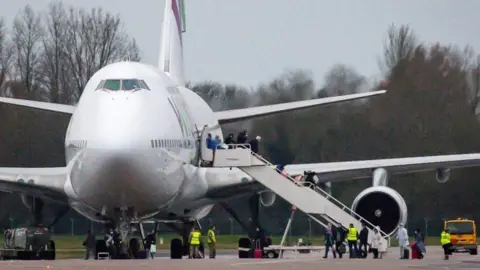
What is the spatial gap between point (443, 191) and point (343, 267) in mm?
27489

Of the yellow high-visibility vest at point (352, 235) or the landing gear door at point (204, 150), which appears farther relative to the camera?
the landing gear door at point (204, 150)

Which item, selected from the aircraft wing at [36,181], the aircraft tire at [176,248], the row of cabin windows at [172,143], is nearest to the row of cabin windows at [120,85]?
the row of cabin windows at [172,143]

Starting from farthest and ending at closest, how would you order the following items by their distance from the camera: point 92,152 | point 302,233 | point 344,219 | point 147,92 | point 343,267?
point 302,233 < point 344,219 < point 147,92 < point 92,152 < point 343,267

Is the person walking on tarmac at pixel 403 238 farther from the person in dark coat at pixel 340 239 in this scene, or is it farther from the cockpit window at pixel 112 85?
the cockpit window at pixel 112 85

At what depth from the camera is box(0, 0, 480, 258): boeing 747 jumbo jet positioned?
3184 cm

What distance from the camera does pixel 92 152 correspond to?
1238 inches

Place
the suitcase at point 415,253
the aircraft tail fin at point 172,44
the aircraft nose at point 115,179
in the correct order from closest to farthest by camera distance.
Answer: the aircraft nose at point 115,179 < the suitcase at point 415,253 < the aircraft tail fin at point 172,44

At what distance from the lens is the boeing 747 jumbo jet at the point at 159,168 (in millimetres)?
31844

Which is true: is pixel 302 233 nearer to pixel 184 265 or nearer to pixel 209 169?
pixel 209 169

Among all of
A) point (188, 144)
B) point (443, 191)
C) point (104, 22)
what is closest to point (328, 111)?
point (443, 191)

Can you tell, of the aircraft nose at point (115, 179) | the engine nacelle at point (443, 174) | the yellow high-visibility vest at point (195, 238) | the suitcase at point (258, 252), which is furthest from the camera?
the engine nacelle at point (443, 174)

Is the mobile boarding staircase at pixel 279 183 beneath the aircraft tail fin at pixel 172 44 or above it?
beneath

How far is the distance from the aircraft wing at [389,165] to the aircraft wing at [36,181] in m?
7.28

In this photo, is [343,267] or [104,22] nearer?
[343,267]
